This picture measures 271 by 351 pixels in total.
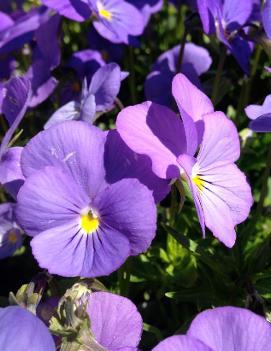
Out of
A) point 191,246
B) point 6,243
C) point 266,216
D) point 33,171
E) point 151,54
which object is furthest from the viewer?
point 151,54

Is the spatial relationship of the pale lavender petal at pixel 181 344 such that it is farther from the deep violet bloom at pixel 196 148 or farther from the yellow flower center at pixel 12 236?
the yellow flower center at pixel 12 236

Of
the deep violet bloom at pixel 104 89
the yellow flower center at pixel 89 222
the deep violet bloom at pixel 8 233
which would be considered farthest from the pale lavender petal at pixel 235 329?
the deep violet bloom at pixel 8 233

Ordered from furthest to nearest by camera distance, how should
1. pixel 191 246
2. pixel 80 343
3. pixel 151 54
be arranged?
pixel 151 54 < pixel 191 246 < pixel 80 343

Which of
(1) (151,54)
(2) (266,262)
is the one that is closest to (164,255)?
(2) (266,262)

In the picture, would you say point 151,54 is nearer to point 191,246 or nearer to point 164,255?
point 164,255

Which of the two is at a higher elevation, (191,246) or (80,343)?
(80,343)

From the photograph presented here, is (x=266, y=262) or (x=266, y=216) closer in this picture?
(x=266, y=262)
